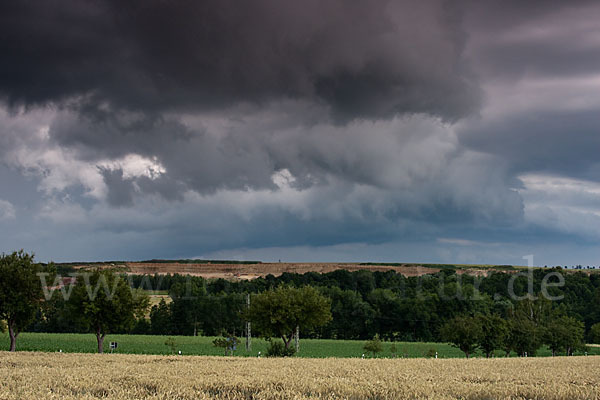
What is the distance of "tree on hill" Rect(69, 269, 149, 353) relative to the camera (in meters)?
55.3

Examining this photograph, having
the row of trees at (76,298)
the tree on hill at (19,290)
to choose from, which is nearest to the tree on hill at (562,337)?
the row of trees at (76,298)

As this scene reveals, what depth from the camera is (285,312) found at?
58.7 meters

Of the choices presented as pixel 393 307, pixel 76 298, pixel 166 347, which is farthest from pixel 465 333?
pixel 393 307

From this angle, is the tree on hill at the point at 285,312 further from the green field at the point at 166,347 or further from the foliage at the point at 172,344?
the foliage at the point at 172,344

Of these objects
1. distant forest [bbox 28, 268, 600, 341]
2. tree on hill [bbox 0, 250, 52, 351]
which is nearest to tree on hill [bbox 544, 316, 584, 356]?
distant forest [bbox 28, 268, 600, 341]

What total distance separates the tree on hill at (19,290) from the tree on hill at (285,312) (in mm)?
22494

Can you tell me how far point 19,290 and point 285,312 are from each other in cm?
2677

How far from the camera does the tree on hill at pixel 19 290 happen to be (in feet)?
165

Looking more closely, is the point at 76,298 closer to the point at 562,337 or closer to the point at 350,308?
the point at 562,337

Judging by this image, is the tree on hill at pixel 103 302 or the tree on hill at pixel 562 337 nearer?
the tree on hill at pixel 103 302

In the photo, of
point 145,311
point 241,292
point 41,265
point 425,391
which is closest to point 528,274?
point 241,292

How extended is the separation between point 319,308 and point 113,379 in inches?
1600

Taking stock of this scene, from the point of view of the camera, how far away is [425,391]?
18172 mm

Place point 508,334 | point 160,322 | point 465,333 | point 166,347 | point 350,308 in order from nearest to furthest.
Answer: point 465,333
point 166,347
point 508,334
point 160,322
point 350,308
